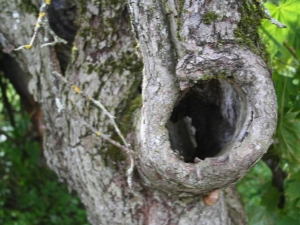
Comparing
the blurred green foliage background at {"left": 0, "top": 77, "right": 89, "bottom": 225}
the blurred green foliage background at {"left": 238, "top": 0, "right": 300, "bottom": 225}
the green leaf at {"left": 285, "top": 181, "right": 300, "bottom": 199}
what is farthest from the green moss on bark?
the blurred green foliage background at {"left": 0, "top": 77, "right": 89, "bottom": 225}

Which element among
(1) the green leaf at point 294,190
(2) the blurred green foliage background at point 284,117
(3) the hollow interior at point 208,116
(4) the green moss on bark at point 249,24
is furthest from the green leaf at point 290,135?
(4) the green moss on bark at point 249,24

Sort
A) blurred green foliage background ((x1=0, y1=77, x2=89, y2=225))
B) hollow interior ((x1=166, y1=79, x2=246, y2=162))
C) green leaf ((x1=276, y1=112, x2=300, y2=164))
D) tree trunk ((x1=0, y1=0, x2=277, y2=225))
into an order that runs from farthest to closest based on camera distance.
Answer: blurred green foliage background ((x1=0, y1=77, x2=89, y2=225)) → green leaf ((x1=276, y1=112, x2=300, y2=164)) → hollow interior ((x1=166, y1=79, x2=246, y2=162)) → tree trunk ((x1=0, y1=0, x2=277, y2=225))

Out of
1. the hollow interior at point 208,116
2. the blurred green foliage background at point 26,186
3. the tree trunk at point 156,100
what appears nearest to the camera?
the tree trunk at point 156,100

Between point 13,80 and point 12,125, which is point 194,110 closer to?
point 13,80

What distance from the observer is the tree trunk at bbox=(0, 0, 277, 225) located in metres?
1.10

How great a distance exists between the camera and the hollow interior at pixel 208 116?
1.34m

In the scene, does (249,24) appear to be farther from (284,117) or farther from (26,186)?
(26,186)

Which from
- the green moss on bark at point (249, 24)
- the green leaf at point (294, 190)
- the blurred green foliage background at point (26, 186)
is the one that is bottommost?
the green leaf at point (294, 190)

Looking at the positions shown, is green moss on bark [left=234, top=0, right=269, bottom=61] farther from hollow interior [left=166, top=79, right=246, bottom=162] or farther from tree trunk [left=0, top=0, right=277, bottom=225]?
hollow interior [left=166, top=79, right=246, bottom=162]

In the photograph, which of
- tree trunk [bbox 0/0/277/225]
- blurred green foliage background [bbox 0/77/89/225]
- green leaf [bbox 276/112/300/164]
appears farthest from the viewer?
blurred green foliage background [bbox 0/77/89/225]

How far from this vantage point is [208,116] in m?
1.52

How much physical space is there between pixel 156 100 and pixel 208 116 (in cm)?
39

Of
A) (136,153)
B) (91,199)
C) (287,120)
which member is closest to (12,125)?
(91,199)

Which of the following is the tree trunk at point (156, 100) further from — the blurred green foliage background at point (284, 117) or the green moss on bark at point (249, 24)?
the blurred green foliage background at point (284, 117)
